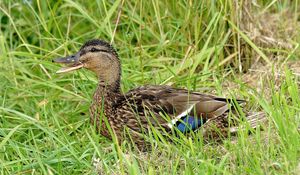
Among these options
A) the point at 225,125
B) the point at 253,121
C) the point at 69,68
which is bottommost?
the point at 225,125

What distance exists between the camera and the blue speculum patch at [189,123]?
5.66 metres

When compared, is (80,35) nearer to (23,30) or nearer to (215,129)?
(23,30)

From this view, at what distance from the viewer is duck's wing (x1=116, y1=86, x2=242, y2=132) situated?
579cm

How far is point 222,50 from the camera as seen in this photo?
7020 mm

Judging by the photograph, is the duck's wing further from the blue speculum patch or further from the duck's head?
the duck's head

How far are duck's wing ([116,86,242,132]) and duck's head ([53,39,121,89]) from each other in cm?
29

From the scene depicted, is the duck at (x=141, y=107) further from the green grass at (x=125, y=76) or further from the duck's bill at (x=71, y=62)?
the green grass at (x=125, y=76)

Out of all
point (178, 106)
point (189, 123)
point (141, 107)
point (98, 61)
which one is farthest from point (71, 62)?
point (189, 123)

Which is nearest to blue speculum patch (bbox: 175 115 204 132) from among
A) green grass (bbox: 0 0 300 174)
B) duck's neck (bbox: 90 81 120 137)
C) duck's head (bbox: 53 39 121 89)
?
green grass (bbox: 0 0 300 174)

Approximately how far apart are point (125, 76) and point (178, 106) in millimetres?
1011

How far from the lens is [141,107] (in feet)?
19.7

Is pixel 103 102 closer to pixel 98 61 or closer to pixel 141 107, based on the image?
pixel 141 107

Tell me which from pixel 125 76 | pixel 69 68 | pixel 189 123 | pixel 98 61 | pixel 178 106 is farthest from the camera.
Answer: pixel 125 76

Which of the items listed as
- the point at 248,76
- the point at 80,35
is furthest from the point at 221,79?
the point at 80,35
